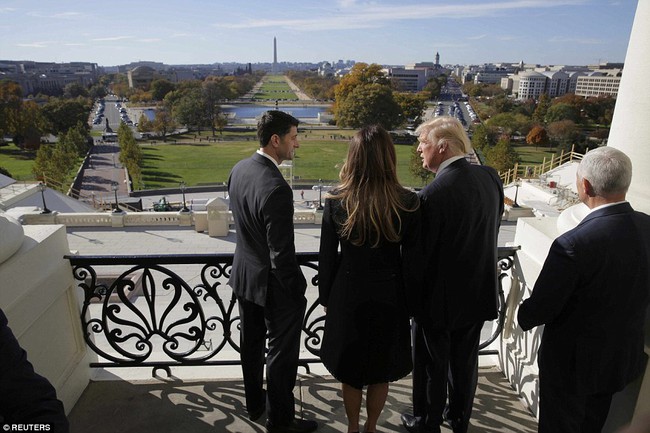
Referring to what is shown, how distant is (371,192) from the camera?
7.22ft

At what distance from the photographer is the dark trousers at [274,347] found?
262 cm

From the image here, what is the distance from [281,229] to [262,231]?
17cm

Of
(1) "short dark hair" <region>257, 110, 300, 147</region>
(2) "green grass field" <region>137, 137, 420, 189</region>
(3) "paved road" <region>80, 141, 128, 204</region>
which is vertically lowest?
(3) "paved road" <region>80, 141, 128, 204</region>

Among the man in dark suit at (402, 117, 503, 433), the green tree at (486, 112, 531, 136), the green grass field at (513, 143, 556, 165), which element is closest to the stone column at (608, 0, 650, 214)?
the man in dark suit at (402, 117, 503, 433)

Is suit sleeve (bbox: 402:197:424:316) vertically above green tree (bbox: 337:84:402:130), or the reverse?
A: suit sleeve (bbox: 402:197:424:316)

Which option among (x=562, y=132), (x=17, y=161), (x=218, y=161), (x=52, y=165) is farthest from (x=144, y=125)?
(x=562, y=132)

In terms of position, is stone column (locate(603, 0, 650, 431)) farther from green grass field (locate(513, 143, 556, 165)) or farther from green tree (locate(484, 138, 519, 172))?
green grass field (locate(513, 143, 556, 165))

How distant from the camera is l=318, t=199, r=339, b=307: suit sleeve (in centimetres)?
231

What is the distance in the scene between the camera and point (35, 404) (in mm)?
1298

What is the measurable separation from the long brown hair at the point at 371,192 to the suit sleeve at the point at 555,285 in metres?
0.68

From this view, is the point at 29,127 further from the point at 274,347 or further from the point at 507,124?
the point at 274,347

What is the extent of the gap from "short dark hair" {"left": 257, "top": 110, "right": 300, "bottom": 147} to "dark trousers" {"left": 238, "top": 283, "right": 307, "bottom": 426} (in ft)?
2.78

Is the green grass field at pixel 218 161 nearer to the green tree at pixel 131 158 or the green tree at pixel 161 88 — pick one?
the green tree at pixel 131 158

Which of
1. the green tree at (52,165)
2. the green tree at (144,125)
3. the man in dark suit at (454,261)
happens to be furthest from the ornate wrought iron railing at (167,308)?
the green tree at (144,125)
